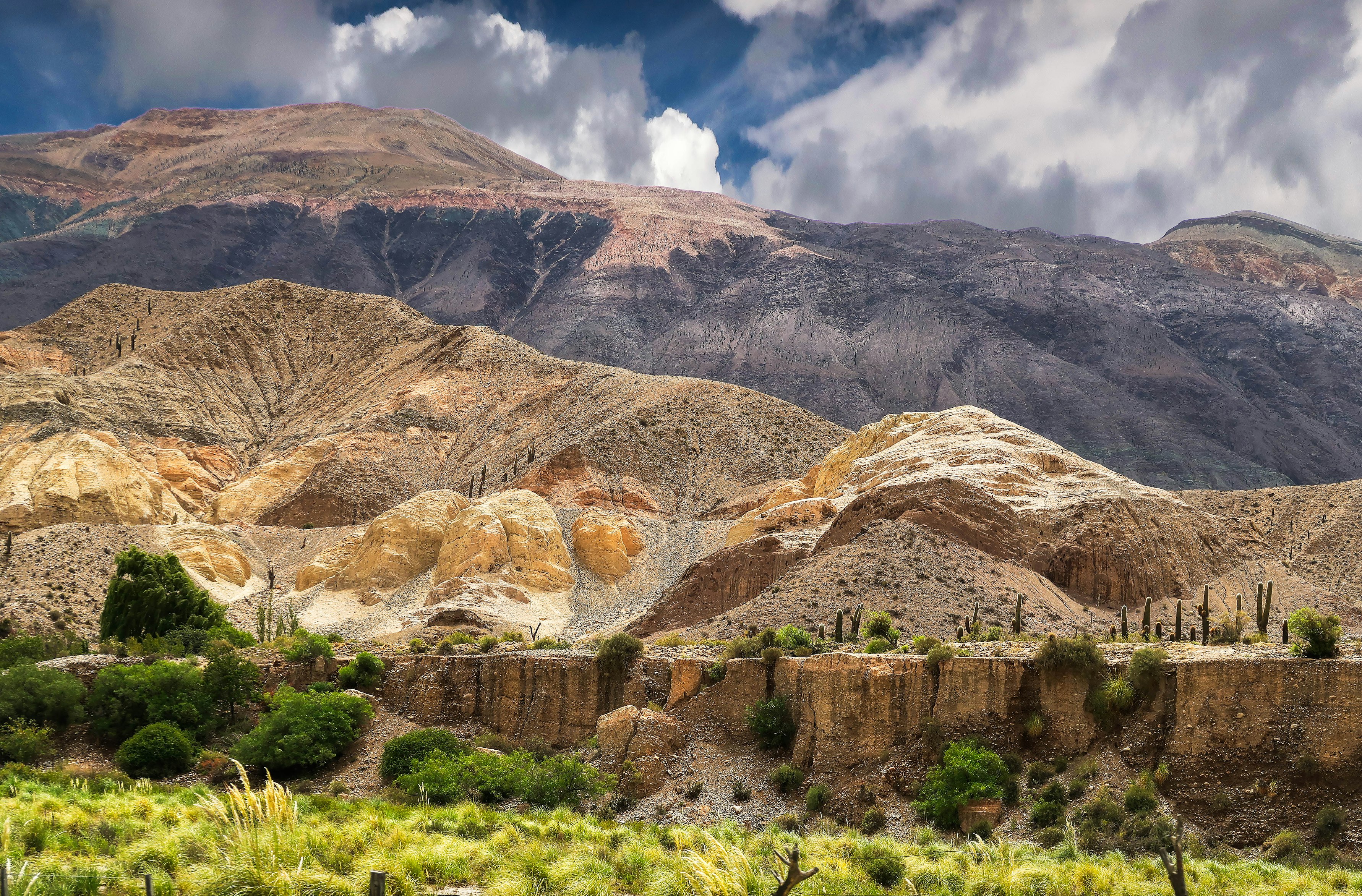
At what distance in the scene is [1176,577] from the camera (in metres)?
52.7

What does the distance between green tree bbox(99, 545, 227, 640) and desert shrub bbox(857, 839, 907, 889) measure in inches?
1442

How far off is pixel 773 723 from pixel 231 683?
17.9 meters

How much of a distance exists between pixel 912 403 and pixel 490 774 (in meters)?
144

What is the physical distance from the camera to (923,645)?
31.2m

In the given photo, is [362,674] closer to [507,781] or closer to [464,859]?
[507,781]

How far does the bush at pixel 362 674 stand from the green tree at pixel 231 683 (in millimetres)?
2868

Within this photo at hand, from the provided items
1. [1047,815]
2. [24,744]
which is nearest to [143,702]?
[24,744]

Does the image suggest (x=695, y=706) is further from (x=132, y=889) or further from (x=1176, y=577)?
(x=1176, y=577)

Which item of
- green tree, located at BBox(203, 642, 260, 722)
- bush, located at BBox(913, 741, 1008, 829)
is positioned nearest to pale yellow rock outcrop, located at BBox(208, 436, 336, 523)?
green tree, located at BBox(203, 642, 260, 722)

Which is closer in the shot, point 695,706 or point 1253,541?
point 695,706

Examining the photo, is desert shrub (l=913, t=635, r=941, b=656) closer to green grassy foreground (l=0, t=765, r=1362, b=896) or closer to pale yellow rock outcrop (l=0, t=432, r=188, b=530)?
green grassy foreground (l=0, t=765, r=1362, b=896)

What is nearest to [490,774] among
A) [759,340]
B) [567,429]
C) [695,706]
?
[695,706]

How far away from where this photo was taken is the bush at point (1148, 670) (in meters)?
25.6

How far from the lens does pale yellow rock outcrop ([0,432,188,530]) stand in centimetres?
7656
